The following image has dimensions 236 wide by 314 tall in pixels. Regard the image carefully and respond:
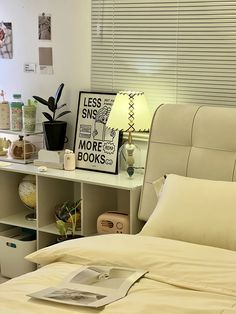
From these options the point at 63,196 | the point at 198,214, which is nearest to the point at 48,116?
the point at 63,196

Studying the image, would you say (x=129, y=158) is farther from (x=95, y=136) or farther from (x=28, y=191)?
(x=28, y=191)

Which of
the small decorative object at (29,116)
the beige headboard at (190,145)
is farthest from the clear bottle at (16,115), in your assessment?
the beige headboard at (190,145)

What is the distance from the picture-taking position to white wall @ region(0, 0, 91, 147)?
12.5ft

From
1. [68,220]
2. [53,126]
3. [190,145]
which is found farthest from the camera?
[53,126]

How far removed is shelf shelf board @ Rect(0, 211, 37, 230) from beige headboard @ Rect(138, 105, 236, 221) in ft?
2.79

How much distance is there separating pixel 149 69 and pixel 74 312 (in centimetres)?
178

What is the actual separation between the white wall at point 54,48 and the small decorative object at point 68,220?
0.46 metres

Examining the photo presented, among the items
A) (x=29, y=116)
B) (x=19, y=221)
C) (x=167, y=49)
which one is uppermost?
(x=167, y=49)

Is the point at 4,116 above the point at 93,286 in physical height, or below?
above

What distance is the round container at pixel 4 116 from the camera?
4.04 meters

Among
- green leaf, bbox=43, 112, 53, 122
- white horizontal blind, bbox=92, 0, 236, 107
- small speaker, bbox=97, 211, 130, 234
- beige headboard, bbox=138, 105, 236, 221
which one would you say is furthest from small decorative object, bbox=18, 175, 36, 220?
beige headboard, bbox=138, 105, 236, 221

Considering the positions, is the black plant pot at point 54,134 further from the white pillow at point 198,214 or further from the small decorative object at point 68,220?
the white pillow at point 198,214

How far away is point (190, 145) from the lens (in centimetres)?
317

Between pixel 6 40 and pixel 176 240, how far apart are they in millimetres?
2074
